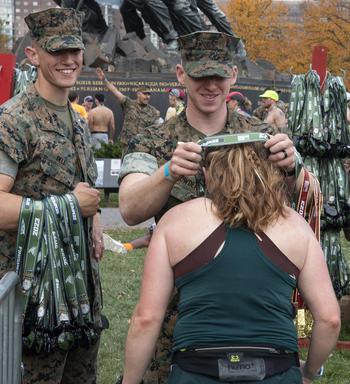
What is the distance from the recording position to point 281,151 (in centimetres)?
305

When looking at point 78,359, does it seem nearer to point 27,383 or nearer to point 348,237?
point 27,383

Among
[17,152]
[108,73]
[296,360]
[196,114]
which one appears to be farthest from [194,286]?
[108,73]

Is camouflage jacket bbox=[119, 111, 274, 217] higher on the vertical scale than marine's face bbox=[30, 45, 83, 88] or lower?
lower

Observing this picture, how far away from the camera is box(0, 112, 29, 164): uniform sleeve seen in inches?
144

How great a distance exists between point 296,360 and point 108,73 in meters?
22.6

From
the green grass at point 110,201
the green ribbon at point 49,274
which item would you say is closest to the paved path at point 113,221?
the green grass at point 110,201

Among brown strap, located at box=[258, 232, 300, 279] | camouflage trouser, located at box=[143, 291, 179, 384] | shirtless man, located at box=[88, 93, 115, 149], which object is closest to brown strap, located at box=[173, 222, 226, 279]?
brown strap, located at box=[258, 232, 300, 279]

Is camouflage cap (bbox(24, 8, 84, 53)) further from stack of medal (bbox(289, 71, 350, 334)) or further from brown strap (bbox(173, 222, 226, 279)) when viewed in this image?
stack of medal (bbox(289, 71, 350, 334))

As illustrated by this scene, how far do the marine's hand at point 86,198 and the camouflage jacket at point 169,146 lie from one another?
0.33 m

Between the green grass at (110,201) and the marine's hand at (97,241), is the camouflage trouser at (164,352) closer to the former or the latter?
the marine's hand at (97,241)

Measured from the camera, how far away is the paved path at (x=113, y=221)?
41.8 ft

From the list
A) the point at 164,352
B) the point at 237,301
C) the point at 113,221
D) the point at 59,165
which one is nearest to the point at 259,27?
the point at 113,221

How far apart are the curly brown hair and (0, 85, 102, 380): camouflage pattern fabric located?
1083 millimetres

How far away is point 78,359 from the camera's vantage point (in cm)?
401
